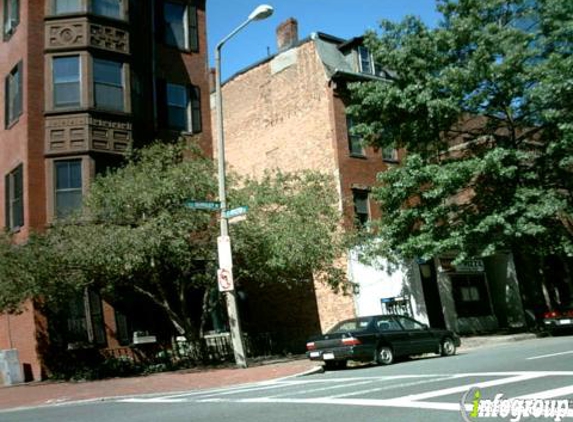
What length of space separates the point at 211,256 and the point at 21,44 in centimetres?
1054

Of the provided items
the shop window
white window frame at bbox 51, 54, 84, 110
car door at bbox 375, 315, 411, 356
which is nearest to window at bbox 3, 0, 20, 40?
white window frame at bbox 51, 54, 84, 110

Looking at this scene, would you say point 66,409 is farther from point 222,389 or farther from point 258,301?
→ point 258,301

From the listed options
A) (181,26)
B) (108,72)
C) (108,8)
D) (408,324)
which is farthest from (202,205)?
(181,26)

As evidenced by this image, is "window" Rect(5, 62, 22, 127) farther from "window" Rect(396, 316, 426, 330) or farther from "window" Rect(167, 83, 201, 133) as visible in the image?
"window" Rect(396, 316, 426, 330)

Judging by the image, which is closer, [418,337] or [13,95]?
[418,337]

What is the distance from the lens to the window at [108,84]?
21672 millimetres

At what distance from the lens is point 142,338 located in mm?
20562

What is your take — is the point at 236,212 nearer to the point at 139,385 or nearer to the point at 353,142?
the point at 139,385

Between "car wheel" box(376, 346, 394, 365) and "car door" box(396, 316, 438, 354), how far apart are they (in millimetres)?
825

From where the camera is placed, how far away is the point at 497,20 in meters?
23.7

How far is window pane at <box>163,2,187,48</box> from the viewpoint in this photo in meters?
25.3

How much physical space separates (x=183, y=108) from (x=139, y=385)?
41.7ft

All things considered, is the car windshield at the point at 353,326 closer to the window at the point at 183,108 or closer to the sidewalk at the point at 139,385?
the sidewalk at the point at 139,385

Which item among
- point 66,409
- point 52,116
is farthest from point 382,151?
point 66,409
